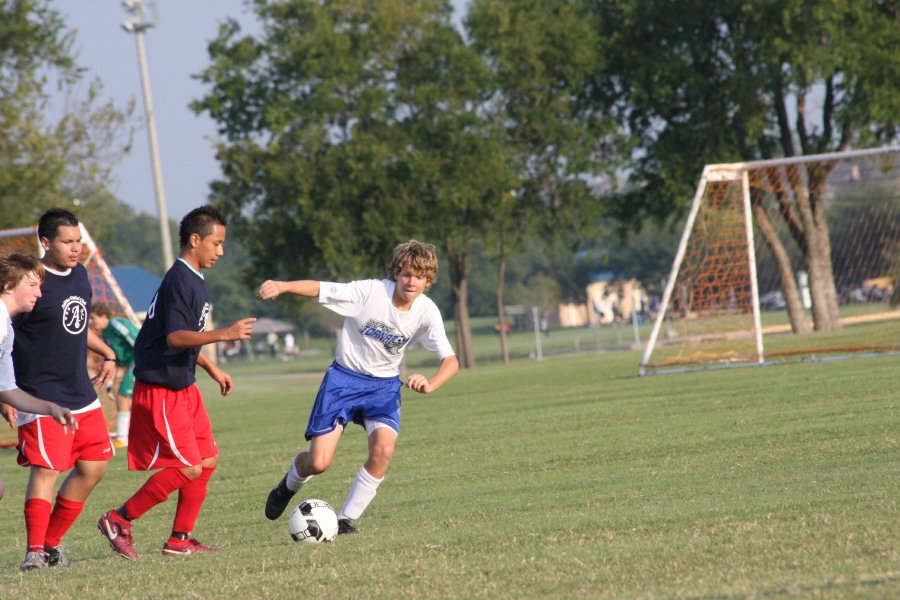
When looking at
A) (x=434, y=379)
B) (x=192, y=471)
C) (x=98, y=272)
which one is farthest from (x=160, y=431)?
(x=98, y=272)

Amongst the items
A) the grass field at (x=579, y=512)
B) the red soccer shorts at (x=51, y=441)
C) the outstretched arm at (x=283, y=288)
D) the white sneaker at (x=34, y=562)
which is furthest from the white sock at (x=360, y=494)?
the white sneaker at (x=34, y=562)

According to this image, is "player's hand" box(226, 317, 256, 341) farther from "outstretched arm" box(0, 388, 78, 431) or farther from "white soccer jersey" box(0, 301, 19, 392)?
"white soccer jersey" box(0, 301, 19, 392)

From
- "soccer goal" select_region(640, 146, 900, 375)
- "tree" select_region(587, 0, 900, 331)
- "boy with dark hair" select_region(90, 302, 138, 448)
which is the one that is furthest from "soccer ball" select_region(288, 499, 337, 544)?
"tree" select_region(587, 0, 900, 331)

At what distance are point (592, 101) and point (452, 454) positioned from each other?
2688 centimetres

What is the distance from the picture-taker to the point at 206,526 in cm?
802

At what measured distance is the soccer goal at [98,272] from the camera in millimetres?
15859

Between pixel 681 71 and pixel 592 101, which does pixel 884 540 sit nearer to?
pixel 681 71

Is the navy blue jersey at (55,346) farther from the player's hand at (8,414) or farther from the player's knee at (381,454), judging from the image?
the player's knee at (381,454)

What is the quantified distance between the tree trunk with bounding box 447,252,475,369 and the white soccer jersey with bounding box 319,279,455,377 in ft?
97.4

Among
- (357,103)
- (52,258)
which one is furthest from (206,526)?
(357,103)

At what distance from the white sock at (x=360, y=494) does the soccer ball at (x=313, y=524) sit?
0.83ft

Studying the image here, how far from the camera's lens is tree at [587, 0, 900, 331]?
100 feet

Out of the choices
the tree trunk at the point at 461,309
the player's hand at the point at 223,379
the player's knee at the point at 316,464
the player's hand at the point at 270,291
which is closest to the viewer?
the player's hand at the point at 270,291

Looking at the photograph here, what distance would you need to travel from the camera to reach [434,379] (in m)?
6.78
